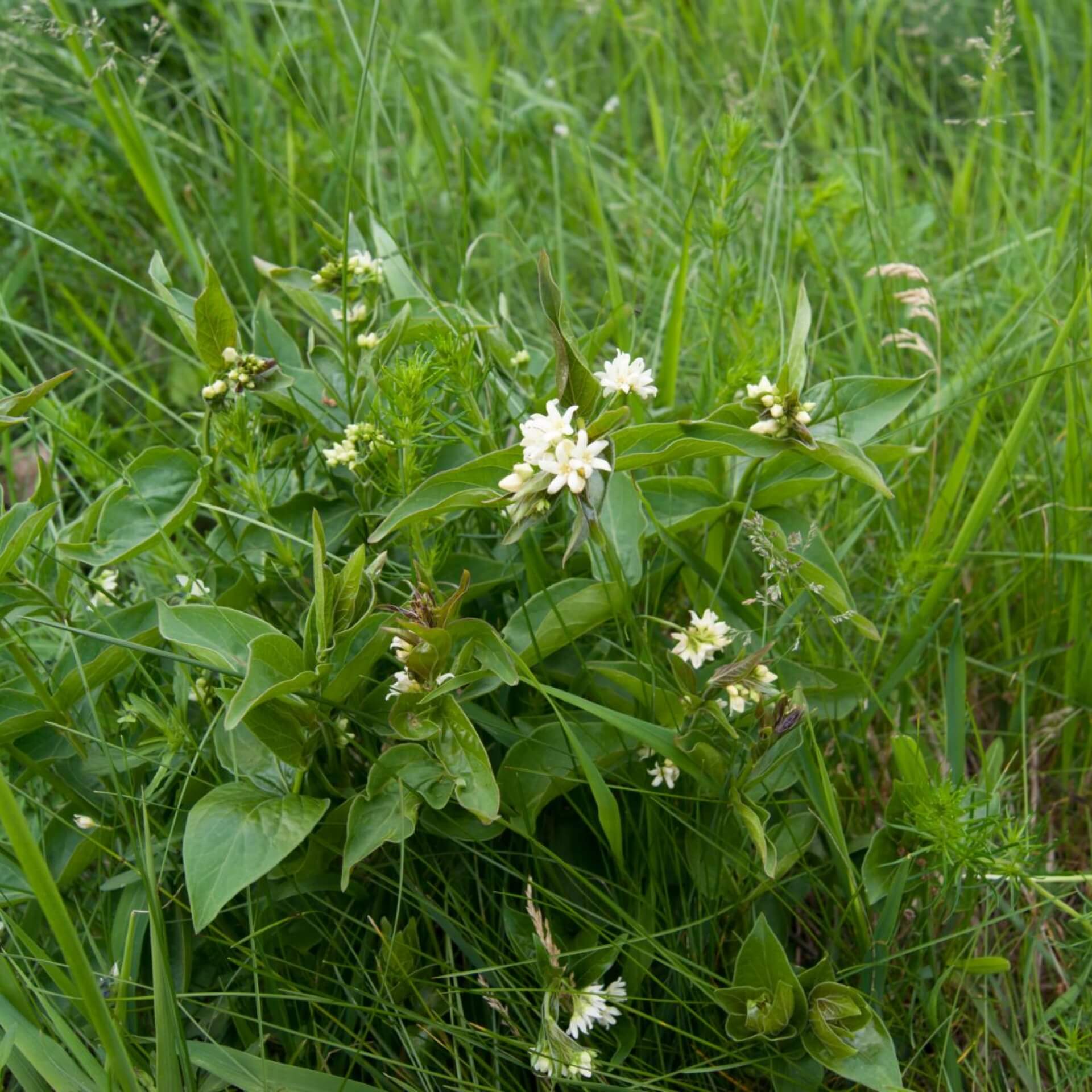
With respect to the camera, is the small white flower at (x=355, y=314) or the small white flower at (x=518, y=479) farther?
the small white flower at (x=355, y=314)

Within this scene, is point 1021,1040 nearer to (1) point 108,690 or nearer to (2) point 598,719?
(2) point 598,719

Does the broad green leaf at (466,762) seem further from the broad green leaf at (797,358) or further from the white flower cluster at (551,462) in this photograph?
the broad green leaf at (797,358)

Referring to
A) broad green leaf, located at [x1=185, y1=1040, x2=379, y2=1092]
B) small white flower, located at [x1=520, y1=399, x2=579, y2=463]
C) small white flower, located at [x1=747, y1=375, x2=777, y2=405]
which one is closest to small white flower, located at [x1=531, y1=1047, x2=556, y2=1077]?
broad green leaf, located at [x1=185, y1=1040, x2=379, y2=1092]

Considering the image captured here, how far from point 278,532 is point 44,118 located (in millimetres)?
1698

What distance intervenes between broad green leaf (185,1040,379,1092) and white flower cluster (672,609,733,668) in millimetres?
590

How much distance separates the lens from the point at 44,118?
2498 mm

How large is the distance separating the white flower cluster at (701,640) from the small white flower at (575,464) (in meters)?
0.30

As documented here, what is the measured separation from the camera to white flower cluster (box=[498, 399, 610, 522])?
1.04 m

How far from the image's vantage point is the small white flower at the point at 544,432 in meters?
1.06

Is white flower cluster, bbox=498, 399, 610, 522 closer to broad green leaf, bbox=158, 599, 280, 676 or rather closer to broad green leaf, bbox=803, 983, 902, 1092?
broad green leaf, bbox=158, 599, 280, 676

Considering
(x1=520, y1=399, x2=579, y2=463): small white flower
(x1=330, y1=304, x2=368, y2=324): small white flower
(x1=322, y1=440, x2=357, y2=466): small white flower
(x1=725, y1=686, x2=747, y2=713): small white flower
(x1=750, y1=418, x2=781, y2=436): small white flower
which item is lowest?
(x1=725, y1=686, x2=747, y2=713): small white flower

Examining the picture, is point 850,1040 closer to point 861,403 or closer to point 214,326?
point 861,403

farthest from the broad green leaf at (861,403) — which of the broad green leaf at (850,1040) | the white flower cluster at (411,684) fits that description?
the broad green leaf at (850,1040)

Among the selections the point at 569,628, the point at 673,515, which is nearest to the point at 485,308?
the point at 673,515
